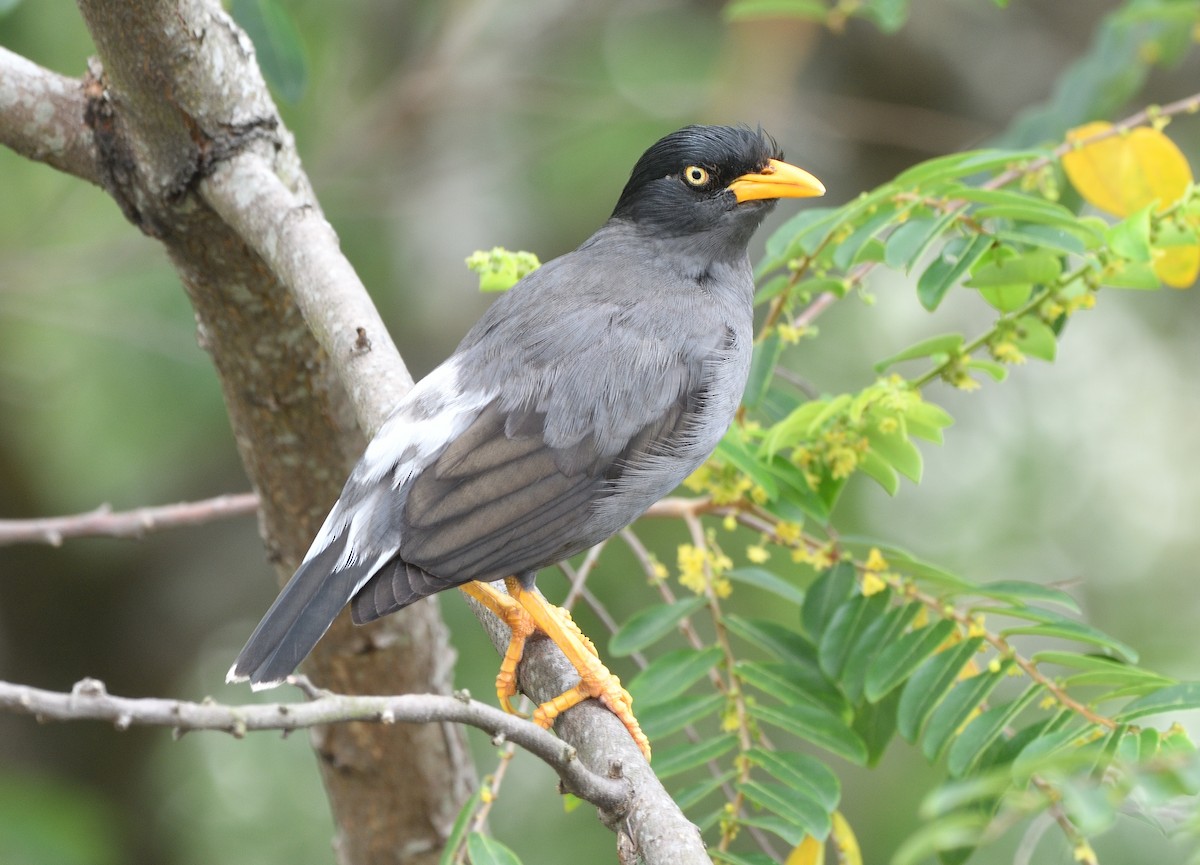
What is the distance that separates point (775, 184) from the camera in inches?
144

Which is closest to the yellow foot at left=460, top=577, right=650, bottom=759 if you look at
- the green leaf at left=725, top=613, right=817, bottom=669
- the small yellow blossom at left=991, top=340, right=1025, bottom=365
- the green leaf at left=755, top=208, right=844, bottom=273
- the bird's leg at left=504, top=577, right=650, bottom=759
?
the bird's leg at left=504, top=577, right=650, bottom=759

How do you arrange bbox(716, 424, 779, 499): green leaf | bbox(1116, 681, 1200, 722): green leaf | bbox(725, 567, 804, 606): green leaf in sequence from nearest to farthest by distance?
bbox(1116, 681, 1200, 722): green leaf, bbox(716, 424, 779, 499): green leaf, bbox(725, 567, 804, 606): green leaf

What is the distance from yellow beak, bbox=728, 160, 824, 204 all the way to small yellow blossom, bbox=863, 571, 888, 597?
1.20 m

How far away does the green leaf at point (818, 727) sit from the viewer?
2.73 meters

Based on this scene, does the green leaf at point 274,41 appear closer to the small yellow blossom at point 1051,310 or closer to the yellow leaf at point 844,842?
the small yellow blossom at point 1051,310

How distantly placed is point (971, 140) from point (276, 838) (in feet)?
16.6

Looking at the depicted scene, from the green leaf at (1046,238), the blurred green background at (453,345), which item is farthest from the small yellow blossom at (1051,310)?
the blurred green background at (453,345)

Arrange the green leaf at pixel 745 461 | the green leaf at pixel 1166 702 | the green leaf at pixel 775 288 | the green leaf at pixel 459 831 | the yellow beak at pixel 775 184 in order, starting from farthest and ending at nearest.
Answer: the yellow beak at pixel 775 184
the green leaf at pixel 775 288
the green leaf at pixel 745 461
the green leaf at pixel 459 831
the green leaf at pixel 1166 702

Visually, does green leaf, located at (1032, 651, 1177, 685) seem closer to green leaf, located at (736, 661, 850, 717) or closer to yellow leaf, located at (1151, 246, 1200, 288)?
green leaf, located at (736, 661, 850, 717)

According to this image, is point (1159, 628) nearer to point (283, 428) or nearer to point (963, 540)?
point (963, 540)

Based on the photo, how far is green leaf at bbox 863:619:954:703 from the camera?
278 cm

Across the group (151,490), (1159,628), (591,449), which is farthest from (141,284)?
(1159,628)

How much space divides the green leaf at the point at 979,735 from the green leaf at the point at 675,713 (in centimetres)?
54

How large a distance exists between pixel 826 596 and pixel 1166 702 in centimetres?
84
